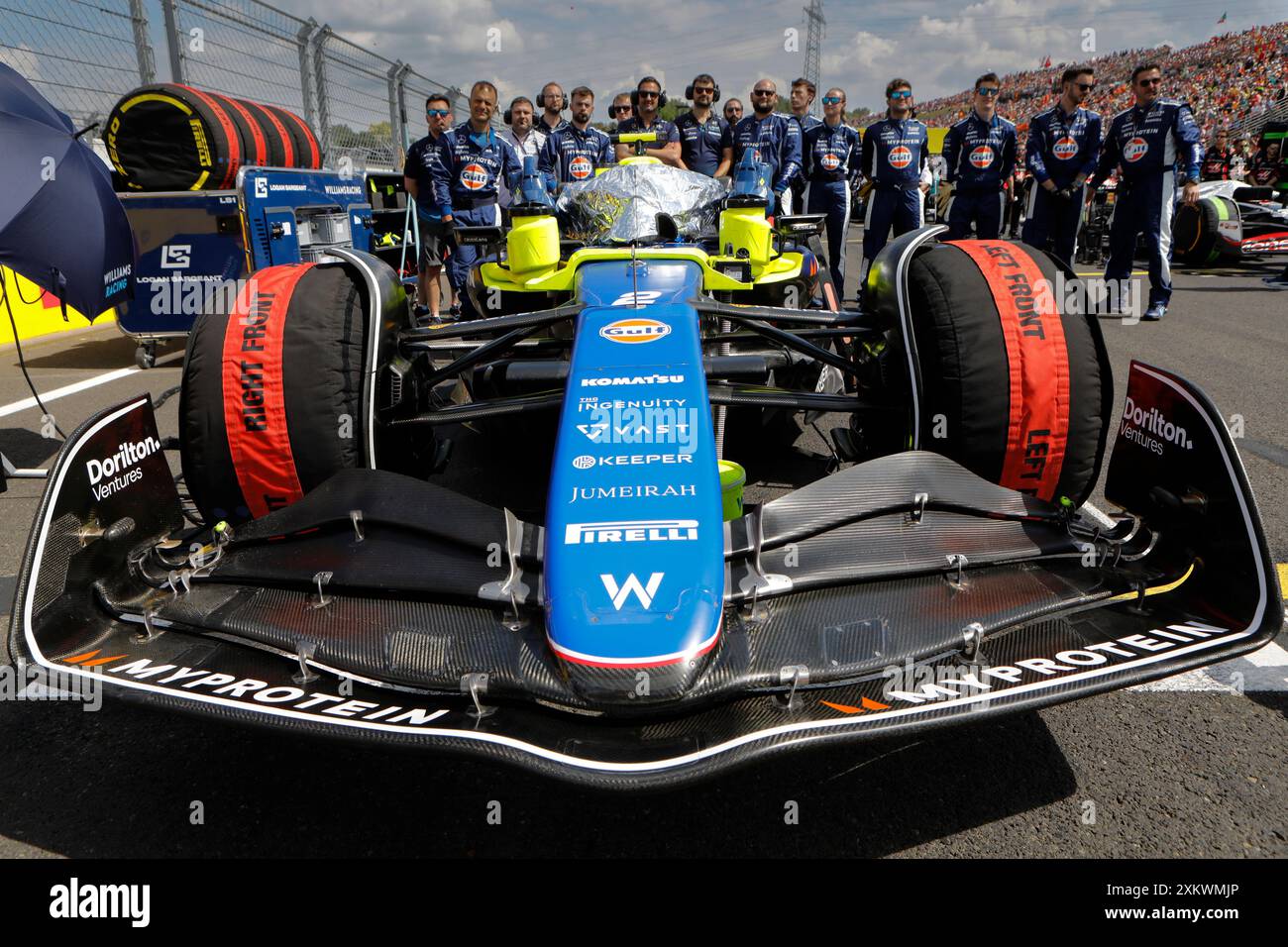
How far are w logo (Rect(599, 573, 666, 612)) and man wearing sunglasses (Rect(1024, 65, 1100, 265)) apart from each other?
7.85 m

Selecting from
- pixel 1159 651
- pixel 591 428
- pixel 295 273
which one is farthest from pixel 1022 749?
pixel 295 273

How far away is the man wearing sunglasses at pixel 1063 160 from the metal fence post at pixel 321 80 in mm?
8371

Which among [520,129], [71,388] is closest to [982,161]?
[520,129]

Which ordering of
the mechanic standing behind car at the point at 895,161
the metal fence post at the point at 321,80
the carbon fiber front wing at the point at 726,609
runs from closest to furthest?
the carbon fiber front wing at the point at 726,609 < the mechanic standing behind car at the point at 895,161 < the metal fence post at the point at 321,80

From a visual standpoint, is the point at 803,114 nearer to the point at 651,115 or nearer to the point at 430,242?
the point at 651,115

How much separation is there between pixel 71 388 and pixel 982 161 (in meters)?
8.19

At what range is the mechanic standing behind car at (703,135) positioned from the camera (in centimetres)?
866

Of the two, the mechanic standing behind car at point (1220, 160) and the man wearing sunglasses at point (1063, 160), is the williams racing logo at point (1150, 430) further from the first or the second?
the mechanic standing behind car at point (1220, 160)

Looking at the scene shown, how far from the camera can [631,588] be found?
188 centimetres

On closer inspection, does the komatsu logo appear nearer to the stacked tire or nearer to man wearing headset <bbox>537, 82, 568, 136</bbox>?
the stacked tire
